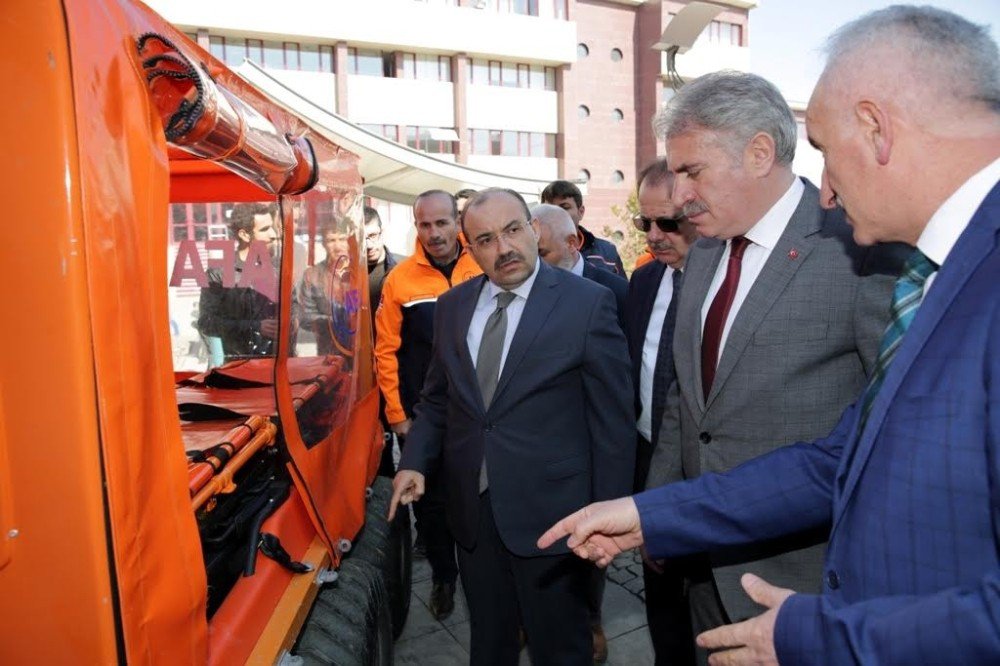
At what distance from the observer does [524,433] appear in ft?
8.29

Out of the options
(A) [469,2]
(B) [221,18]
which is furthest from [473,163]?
(B) [221,18]

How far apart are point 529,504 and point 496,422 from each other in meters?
0.31

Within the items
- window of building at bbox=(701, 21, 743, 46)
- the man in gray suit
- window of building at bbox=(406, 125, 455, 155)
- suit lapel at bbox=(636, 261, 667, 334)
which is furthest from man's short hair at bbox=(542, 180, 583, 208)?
window of building at bbox=(701, 21, 743, 46)

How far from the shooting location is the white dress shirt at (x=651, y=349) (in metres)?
2.86

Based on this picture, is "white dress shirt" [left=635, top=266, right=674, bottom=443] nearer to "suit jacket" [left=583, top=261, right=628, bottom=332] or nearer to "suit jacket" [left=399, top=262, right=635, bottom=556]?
"suit jacket" [left=399, top=262, right=635, bottom=556]

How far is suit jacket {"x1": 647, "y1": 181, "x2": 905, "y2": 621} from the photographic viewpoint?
5.71ft

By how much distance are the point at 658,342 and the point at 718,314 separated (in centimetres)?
79

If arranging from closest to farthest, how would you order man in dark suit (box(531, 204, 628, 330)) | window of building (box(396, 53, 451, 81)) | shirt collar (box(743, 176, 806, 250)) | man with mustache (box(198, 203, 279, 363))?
shirt collar (box(743, 176, 806, 250))
man with mustache (box(198, 203, 279, 363))
man in dark suit (box(531, 204, 628, 330))
window of building (box(396, 53, 451, 81))

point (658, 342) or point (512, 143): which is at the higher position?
point (512, 143)

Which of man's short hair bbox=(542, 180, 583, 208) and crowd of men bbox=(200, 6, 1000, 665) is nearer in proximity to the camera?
crowd of men bbox=(200, 6, 1000, 665)

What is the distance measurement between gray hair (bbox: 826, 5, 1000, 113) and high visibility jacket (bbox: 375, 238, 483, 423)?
2.97 m

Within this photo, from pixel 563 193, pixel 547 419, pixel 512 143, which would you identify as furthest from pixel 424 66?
pixel 547 419

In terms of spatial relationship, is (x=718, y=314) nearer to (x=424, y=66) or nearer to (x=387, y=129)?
(x=387, y=129)

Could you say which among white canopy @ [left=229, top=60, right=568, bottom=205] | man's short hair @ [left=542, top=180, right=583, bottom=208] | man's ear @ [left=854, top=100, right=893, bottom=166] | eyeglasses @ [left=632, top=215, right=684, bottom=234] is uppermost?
white canopy @ [left=229, top=60, right=568, bottom=205]
